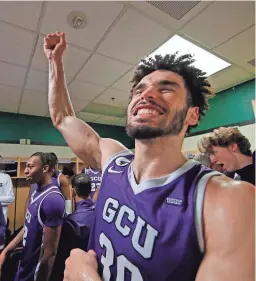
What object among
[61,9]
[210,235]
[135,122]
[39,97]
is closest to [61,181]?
[39,97]

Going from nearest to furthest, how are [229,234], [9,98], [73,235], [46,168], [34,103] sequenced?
[229,234] → [73,235] → [46,168] → [9,98] → [34,103]

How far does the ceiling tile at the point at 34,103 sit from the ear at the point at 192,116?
346 centimetres

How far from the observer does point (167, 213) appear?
0.69 m

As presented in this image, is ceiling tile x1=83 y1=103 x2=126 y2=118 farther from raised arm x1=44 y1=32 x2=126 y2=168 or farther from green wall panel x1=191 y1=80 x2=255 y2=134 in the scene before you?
raised arm x1=44 y1=32 x2=126 y2=168

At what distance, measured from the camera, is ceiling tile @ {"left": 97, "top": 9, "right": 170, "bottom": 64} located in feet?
7.00

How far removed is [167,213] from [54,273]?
140cm

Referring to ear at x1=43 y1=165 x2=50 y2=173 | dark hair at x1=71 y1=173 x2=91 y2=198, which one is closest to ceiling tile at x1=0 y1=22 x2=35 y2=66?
ear at x1=43 y1=165 x2=50 y2=173

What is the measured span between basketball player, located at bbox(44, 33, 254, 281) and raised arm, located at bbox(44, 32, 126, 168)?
1.5 inches

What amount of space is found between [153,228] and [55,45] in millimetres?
1155

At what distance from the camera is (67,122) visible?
4.10 feet

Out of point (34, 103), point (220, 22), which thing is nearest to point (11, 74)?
point (34, 103)

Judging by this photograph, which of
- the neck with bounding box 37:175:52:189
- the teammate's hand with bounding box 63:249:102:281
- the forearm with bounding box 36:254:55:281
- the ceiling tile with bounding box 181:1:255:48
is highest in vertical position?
the ceiling tile with bounding box 181:1:255:48

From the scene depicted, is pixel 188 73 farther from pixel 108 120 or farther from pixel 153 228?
pixel 108 120

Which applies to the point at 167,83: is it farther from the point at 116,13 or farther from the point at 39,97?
the point at 39,97
